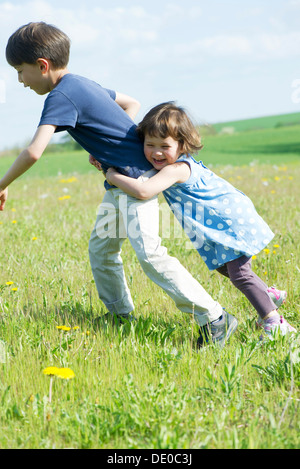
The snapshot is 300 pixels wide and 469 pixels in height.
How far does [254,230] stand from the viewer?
9.54ft

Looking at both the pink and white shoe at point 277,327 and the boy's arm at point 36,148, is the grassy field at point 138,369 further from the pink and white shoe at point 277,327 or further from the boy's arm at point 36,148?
the boy's arm at point 36,148

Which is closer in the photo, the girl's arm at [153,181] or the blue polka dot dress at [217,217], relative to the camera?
the girl's arm at [153,181]

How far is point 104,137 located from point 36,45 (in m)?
0.56

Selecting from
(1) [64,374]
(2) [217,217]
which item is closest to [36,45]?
(2) [217,217]

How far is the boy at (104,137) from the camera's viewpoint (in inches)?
106

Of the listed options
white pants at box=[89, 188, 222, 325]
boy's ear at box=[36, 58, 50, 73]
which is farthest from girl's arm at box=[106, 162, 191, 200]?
boy's ear at box=[36, 58, 50, 73]

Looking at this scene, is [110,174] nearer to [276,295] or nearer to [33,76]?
[33,76]

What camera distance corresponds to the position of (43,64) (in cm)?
277

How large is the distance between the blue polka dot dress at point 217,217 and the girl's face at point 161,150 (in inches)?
2.7

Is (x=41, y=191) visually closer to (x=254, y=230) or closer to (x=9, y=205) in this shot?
(x=9, y=205)

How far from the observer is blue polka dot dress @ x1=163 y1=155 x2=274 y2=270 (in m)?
2.86

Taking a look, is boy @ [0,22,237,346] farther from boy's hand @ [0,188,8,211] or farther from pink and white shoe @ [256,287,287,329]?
pink and white shoe @ [256,287,287,329]

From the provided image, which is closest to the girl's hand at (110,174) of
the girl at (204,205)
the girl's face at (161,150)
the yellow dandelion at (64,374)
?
the girl at (204,205)
